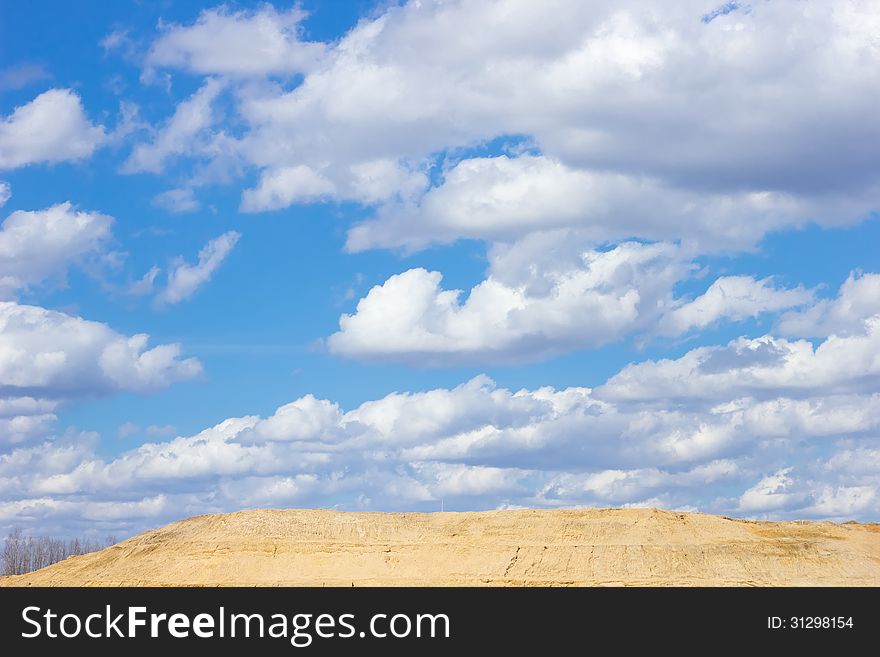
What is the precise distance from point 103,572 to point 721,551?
6699 cm

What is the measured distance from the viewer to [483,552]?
4754 inches

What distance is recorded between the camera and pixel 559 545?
121562mm

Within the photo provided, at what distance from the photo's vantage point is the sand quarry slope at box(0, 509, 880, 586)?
111 m

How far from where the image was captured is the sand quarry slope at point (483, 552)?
110750 millimetres
